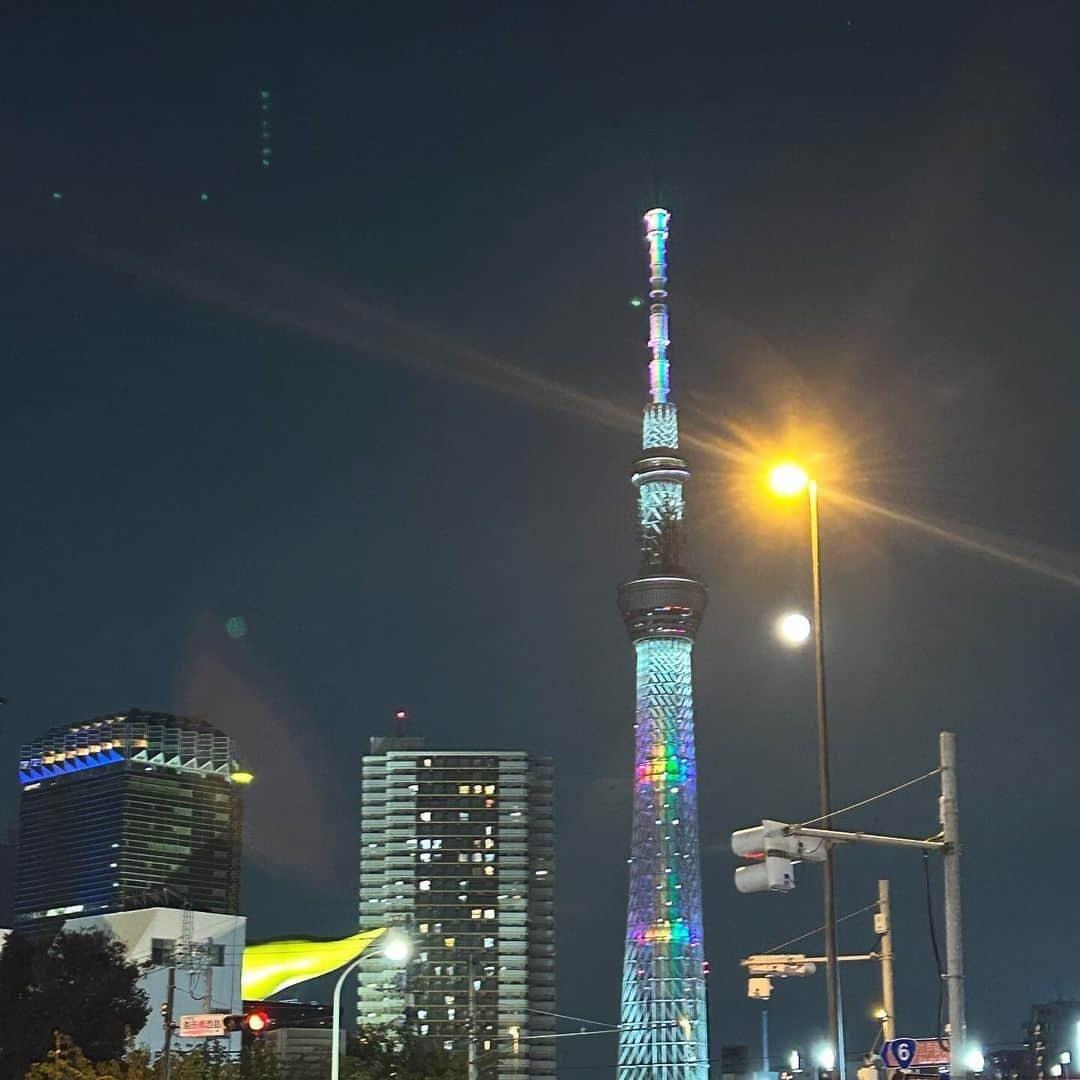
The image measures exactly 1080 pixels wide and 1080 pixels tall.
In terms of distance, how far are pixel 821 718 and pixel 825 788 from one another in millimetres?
1109

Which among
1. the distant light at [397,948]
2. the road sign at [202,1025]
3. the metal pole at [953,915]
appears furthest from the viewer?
the road sign at [202,1025]

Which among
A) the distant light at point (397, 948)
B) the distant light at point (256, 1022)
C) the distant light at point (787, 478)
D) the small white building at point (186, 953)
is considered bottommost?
the distant light at point (256, 1022)

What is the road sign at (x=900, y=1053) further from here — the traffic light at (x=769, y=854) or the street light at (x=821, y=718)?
the traffic light at (x=769, y=854)

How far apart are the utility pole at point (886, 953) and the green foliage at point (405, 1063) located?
4946 cm

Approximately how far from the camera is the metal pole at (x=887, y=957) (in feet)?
114

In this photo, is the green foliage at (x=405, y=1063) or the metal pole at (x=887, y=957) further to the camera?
the green foliage at (x=405, y=1063)

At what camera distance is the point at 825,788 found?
29484mm

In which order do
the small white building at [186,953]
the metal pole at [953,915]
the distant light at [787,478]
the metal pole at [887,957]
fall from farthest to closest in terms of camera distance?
the small white building at [186,953] → the metal pole at [887,957] → the distant light at [787,478] → the metal pole at [953,915]

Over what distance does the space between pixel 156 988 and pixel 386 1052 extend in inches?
487

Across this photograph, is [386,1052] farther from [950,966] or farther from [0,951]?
[950,966]

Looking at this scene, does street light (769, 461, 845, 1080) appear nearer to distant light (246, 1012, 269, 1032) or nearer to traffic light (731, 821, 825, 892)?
traffic light (731, 821, 825, 892)

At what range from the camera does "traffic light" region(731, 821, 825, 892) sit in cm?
2475

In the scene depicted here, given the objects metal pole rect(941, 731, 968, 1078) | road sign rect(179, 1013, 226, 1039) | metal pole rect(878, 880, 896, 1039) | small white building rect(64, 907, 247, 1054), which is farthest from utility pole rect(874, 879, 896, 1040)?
small white building rect(64, 907, 247, 1054)

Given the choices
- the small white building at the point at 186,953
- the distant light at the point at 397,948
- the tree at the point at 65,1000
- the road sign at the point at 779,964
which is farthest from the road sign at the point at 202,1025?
the small white building at the point at 186,953
